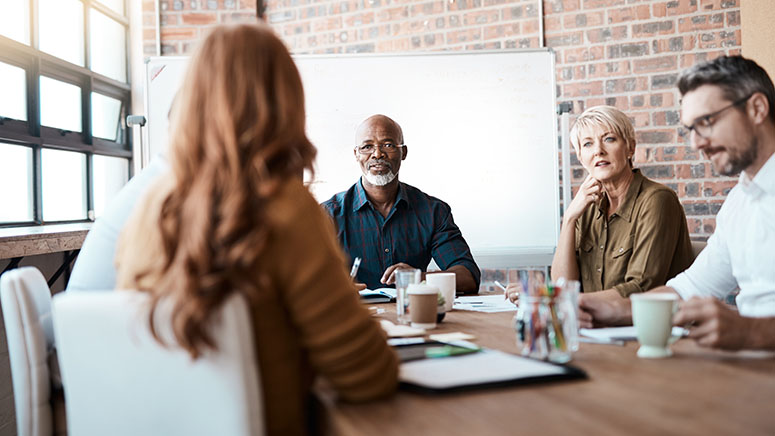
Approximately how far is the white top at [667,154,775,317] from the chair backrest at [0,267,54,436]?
4.77ft

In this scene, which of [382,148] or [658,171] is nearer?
[382,148]

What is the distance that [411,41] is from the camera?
3998mm

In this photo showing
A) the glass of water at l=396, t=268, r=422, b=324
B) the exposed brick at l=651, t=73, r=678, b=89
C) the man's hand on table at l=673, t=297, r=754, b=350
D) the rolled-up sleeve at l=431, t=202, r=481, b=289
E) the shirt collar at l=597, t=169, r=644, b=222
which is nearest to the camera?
the man's hand on table at l=673, t=297, r=754, b=350

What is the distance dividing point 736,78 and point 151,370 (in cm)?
133

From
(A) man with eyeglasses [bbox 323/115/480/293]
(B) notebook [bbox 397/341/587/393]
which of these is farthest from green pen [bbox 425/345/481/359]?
(A) man with eyeglasses [bbox 323/115/480/293]

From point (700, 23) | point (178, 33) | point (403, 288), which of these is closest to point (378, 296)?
point (403, 288)

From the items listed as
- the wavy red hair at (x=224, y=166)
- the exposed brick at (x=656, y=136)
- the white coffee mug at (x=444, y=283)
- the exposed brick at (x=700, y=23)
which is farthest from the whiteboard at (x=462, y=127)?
the wavy red hair at (x=224, y=166)

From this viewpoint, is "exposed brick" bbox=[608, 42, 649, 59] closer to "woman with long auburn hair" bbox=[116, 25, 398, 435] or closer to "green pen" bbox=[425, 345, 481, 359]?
"green pen" bbox=[425, 345, 481, 359]

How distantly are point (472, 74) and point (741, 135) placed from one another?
2.32m

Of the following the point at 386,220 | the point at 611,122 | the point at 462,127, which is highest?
the point at 462,127

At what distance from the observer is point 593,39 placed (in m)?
3.70

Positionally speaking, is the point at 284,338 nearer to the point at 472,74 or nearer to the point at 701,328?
the point at 701,328

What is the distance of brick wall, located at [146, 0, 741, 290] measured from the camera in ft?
11.6

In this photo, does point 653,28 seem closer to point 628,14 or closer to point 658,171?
point 628,14
